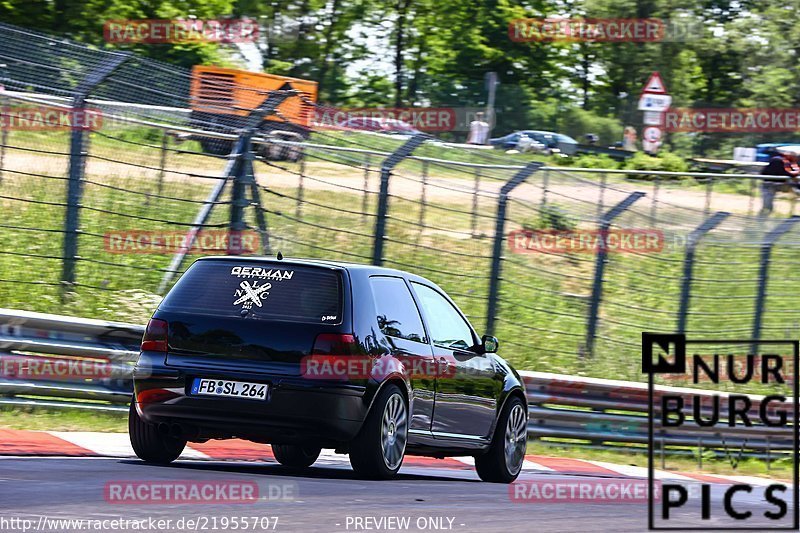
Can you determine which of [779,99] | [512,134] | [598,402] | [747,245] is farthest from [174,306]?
[779,99]

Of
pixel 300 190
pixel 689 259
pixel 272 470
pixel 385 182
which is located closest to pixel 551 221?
pixel 689 259

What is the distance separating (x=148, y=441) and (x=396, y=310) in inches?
71.1

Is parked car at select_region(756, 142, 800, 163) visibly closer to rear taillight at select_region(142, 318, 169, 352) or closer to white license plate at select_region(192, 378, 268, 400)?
rear taillight at select_region(142, 318, 169, 352)

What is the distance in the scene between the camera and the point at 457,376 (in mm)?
10633

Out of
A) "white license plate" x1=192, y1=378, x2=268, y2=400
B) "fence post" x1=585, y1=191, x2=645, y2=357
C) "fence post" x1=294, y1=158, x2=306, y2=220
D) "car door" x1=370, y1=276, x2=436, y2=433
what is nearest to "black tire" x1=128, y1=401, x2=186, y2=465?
"white license plate" x1=192, y1=378, x2=268, y2=400

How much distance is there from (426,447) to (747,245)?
8.19 metres

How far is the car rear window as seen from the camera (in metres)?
9.37

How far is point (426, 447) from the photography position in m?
10.3

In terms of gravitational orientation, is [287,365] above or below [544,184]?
below

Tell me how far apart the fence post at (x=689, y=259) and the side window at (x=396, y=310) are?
6.45m

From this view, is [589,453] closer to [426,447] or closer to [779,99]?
[426,447]

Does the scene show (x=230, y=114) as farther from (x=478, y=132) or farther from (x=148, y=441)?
(x=478, y=132)

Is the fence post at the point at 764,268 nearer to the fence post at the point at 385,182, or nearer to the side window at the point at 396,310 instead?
the fence post at the point at 385,182

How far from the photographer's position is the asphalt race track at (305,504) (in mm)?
7352
